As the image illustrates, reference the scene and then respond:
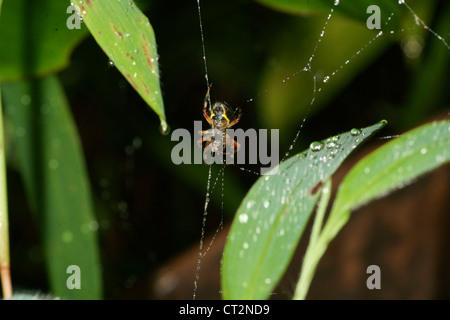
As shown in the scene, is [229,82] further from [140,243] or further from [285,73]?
[140,243]

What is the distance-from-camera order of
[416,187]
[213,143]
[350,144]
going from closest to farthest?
[350,144]
[213,143]
[416,187]

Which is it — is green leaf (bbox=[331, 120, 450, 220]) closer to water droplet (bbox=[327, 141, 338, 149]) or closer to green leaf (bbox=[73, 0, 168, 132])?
water droplet (bbox=[327, 141, 338, 149])

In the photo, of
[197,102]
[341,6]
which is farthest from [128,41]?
[197,102]

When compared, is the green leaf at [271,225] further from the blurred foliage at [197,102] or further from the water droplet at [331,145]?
the blurred foliage at [197,102]

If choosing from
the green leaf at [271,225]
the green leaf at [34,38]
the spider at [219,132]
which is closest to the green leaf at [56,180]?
the green leaf at [34,38]

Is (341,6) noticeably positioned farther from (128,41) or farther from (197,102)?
(197,102)

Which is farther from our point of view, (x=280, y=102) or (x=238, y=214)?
(x=280, y=102)

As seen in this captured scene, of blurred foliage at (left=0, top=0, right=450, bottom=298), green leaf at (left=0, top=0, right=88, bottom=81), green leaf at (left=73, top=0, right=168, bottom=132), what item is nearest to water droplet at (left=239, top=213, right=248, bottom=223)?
green leaf at (left=73, top=0, right=168, bottom=132)

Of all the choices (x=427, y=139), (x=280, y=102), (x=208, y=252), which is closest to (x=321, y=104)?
(x=280, y=102)
